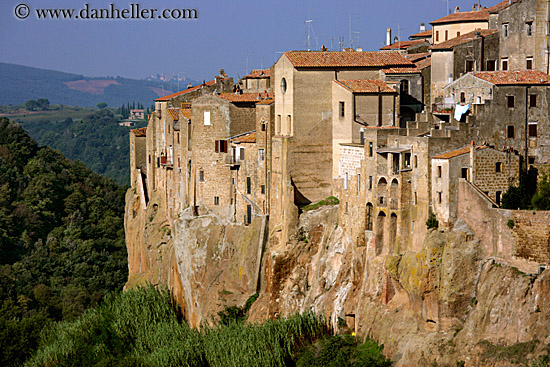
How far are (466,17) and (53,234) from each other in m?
56.9

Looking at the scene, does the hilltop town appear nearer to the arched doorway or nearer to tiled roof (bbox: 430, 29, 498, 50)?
the arched doorway

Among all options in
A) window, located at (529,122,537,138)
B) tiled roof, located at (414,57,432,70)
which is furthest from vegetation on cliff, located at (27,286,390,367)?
tiled roof, located at (414,57,432,70)

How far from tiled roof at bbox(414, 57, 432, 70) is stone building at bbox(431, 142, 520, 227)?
15.4 m

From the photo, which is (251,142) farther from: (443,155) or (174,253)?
(443,155)

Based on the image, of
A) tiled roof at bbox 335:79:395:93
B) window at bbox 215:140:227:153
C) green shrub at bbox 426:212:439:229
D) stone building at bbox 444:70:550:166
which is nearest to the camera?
green shrub at bbox 426:212:439:229

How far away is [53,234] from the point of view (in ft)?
365

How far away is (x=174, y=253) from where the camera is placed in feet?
230

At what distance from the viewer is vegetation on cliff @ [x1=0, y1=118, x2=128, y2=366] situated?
9625 cm

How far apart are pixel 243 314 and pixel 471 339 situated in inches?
791

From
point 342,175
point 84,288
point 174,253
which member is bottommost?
point 84,288

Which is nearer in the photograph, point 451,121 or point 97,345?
point 451,121

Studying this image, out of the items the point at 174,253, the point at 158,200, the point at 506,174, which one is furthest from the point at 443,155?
the point at 158,200

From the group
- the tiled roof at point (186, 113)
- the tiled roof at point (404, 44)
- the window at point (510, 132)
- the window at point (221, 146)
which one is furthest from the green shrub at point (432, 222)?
the tiled roof at point (404, 44)

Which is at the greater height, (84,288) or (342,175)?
(342,175)
